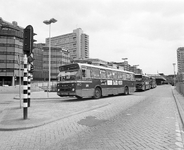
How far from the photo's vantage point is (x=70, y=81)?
45.1 ft

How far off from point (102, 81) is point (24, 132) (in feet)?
37.5

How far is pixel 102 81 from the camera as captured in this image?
16.5 meters

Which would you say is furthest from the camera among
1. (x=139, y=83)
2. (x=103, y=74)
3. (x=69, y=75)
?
(x=139, y=83)

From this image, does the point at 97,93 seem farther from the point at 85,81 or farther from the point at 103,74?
the point at 85,81

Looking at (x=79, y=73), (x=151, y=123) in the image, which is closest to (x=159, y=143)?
(x=151, y=123)

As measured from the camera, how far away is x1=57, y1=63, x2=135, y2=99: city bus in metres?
13.6

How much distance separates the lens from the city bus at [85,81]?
1363 cm

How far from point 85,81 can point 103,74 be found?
3047mm

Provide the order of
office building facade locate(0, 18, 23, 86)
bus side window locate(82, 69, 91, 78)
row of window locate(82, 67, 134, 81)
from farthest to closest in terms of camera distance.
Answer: office building facade locate(0, 18, 23, 86)
row of window locate(82, 67, 134, 81)
bus side window locate(82, 69, 91, 78)

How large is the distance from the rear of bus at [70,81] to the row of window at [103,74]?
762 millimetres

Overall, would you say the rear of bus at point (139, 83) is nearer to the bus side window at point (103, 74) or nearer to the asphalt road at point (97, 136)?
the bus side window at point (103, 74)

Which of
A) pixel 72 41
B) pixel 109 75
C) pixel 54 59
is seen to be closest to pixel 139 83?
pixel 109 75

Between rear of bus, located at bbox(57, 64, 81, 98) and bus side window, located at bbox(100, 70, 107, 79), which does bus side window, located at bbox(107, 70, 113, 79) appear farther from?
rear of bus, located at bbox(57, 64, 81, 98)

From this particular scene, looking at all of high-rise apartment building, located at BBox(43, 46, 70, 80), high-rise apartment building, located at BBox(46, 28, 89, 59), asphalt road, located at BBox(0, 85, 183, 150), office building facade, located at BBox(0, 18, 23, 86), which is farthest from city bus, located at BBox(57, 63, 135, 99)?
high-rise apartment building, located at BBox(46, 28, 89, 59)
